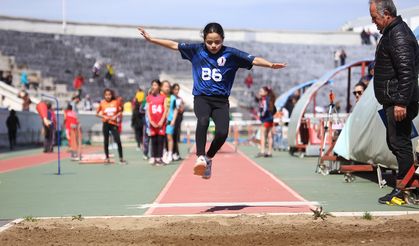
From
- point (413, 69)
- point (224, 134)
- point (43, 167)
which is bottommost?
point (43, 167)

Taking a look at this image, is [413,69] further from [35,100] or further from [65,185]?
[35,100]

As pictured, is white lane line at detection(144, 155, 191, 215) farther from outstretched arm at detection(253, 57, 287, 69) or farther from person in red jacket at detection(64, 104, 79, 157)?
person in red jacket at detection(64, 104, 79, 157)

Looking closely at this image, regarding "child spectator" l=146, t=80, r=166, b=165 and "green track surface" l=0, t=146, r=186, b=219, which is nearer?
"green track surface" l=0, t=146, r=186, b=219

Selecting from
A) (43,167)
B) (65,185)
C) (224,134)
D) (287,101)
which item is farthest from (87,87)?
(224,134)

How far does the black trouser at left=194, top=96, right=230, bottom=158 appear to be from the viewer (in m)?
9.10

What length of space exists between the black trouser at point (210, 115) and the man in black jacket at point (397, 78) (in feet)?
5.78

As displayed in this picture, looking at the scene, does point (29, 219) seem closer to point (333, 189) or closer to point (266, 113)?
point (333, 189)

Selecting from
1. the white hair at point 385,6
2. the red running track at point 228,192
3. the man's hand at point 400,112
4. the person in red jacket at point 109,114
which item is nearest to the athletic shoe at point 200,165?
the red running track at point 228,192

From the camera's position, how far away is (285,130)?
25.8 m

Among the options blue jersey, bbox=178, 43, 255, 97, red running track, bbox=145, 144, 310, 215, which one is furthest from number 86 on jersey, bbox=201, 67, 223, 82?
red running track, bbox=145, 144, 310, 215

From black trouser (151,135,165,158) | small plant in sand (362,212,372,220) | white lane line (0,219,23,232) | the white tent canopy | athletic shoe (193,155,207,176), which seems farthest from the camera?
black trouser (151,135,165,158)

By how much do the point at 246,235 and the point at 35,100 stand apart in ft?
113

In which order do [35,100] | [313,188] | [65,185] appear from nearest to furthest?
1. [313,188]
2. [65,185]
3. [35,100]

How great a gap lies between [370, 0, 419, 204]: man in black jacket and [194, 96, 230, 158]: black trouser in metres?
1.76
